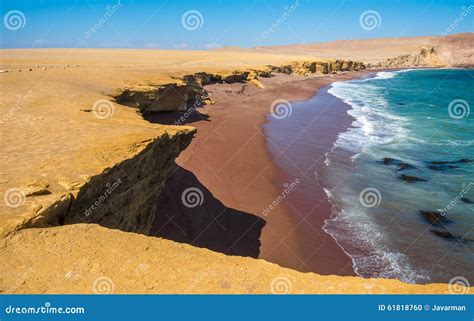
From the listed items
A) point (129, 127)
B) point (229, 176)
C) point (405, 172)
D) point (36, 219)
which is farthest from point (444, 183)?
point (36, 219)

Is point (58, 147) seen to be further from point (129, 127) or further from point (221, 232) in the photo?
point (221, 232)

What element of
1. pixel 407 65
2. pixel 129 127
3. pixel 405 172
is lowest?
pixel 405 172

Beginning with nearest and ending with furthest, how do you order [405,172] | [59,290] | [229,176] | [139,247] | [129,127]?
[59,290]
[139,247]
[129,127]
[229,176]
[405,172]

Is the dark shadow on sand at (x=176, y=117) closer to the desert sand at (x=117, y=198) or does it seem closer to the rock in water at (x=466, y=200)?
the desert sand at (x=117, y=198)

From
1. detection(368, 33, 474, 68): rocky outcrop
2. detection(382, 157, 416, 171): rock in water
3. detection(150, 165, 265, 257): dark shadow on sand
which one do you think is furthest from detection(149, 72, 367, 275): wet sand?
detection(368, 33, 474, 68): rocky outcrop

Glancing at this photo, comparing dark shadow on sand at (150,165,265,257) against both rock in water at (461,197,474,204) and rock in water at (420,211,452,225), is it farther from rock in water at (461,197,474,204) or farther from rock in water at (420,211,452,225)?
rock in water at (461,197,474,204)
